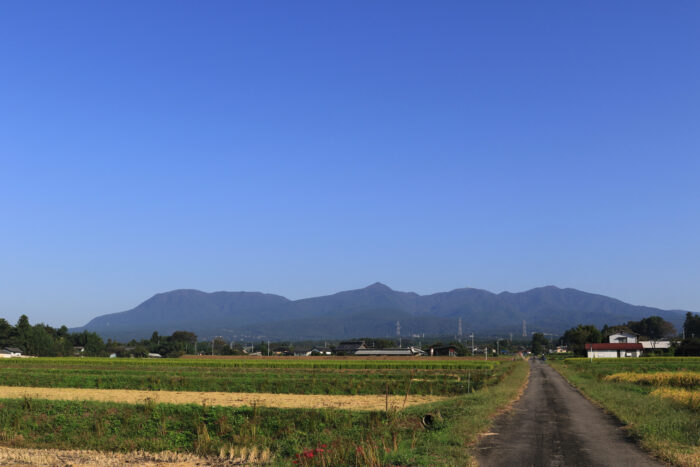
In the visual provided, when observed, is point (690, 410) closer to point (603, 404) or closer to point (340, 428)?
point (603, 404)

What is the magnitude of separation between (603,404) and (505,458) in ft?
56.5

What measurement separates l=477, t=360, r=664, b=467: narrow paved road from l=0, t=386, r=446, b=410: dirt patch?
35.7 feet

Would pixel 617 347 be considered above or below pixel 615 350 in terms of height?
above

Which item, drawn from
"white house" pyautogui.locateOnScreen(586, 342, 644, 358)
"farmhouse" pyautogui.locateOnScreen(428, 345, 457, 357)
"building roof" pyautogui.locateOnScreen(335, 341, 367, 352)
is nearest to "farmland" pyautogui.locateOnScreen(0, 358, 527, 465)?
"white house" pyautogui.locateOnScreen(586, 342, 644, 358)

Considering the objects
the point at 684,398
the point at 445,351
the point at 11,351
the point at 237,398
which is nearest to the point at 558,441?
the point at 684,398

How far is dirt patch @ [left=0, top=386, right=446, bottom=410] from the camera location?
38062 millimetres

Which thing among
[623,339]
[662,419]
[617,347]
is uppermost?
[662,419]

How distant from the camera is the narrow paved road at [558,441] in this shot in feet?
58.7

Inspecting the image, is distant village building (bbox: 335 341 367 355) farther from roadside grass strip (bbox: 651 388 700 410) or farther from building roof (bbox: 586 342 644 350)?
roadside grass strip (bbox: 651 388 700 410)

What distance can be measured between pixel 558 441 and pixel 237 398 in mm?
27958

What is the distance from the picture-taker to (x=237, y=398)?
1706 inches

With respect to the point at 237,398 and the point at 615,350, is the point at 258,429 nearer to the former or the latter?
the point at 237,398

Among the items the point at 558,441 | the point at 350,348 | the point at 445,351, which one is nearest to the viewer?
the point at 558,441

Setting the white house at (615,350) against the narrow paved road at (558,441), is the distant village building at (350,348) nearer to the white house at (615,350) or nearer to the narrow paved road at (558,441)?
the white house at (615,350)
